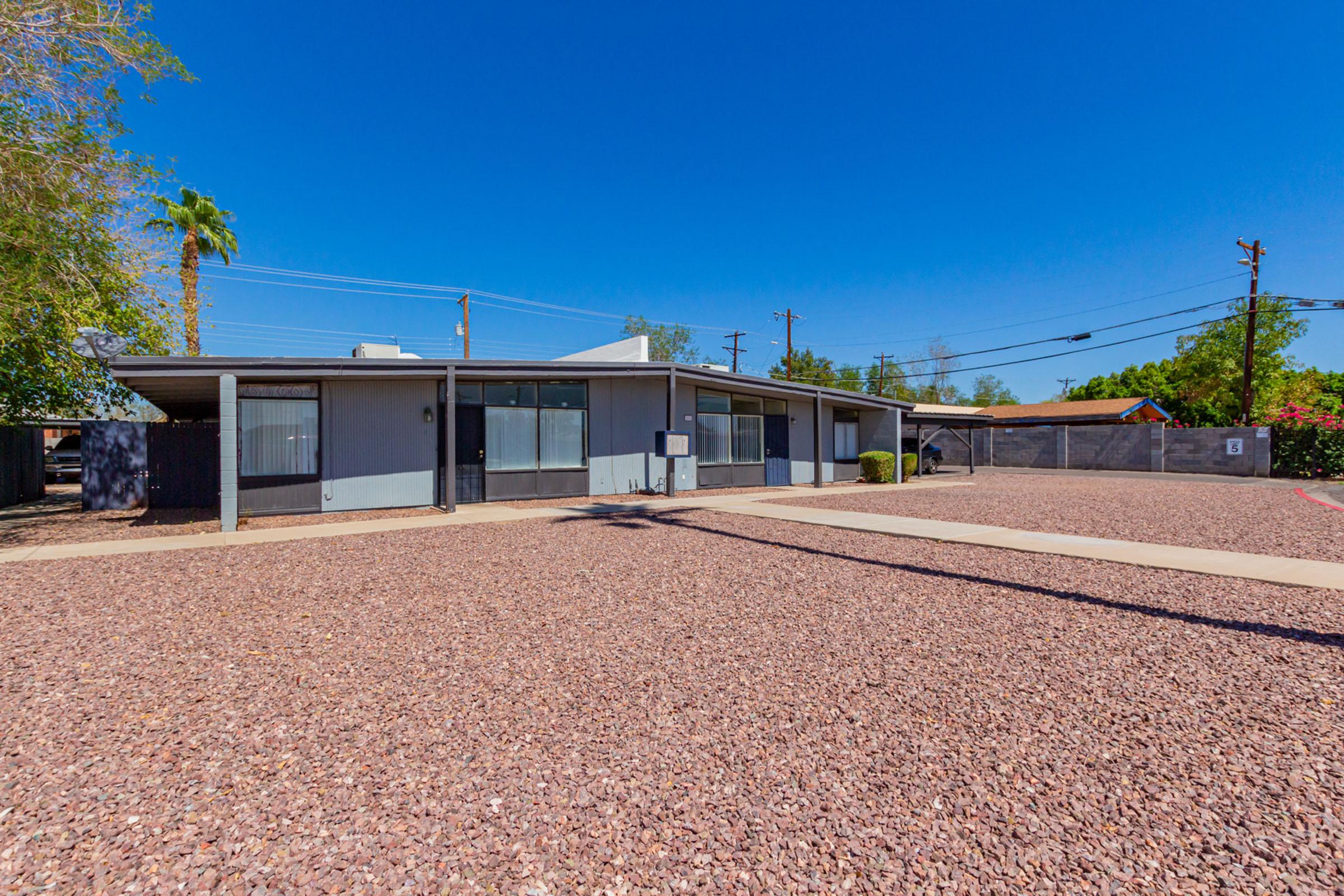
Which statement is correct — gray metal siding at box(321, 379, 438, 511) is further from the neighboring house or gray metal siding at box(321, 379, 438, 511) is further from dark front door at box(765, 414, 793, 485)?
the neighboring house

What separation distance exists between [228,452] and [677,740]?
33.6ft

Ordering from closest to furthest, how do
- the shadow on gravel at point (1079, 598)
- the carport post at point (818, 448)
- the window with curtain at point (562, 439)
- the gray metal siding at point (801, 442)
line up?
1. the shadow on gravel at point (1079, 598)
2. the window with curtain at point (562, 439)
3. the carport post at point (818, 448)
4. the gray metal siding at point (801, 442)

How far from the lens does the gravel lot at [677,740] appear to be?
7.63ft

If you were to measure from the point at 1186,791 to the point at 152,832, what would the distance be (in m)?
4.07

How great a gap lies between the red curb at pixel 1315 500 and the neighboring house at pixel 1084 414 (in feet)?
42.8

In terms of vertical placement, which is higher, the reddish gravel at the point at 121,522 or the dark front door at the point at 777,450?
the dark front door at the point at 777,450

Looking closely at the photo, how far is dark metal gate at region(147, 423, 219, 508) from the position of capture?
13.9m

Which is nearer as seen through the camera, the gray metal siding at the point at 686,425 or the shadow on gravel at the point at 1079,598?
the shadow on gravel at the point at 1079,598

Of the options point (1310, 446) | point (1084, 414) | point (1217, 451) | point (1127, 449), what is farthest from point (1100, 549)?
point (1084, 414)

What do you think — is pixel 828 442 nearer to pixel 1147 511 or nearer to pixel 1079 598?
pixel 1147 511

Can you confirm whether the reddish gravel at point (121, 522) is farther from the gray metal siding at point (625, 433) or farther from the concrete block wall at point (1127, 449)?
the concrete block wall at point (1127, 449)

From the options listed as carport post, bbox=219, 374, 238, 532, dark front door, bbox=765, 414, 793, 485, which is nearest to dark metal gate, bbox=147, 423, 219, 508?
carport post, bbox=219, 374, 238, 532

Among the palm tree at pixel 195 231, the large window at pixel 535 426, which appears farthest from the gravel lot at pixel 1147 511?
the palm tree at pixel 195 231

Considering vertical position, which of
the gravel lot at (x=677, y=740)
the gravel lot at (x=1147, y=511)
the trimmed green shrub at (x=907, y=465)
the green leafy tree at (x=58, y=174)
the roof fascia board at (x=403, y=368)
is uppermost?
the green leafy tree at (x=58, y=174)
